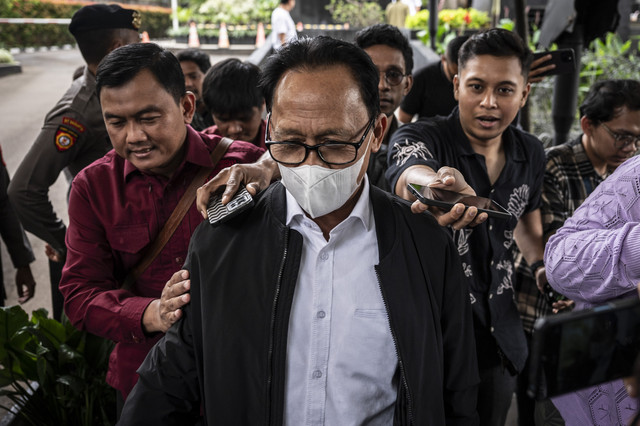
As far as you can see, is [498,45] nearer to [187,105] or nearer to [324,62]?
[324,62]

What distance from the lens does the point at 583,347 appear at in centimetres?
70

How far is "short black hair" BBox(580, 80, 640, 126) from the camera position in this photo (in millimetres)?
2535

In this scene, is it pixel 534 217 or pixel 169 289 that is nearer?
pixel 169 289

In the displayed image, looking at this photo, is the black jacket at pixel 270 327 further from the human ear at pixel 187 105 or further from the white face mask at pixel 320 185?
the human ear at pixel 187 105

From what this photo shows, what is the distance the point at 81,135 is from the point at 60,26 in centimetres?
2034

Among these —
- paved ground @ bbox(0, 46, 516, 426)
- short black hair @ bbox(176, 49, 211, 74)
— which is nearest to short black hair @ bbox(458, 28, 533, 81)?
paved ground @ bbox(0, 46, 516, 426)

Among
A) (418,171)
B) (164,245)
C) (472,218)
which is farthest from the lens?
(164,245)

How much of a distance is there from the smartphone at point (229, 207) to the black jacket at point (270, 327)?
0.15ft

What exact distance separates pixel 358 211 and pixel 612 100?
165 centimetres

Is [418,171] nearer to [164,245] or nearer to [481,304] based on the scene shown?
[481,304]

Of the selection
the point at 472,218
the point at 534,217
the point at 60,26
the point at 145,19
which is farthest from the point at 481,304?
the point at 145,19

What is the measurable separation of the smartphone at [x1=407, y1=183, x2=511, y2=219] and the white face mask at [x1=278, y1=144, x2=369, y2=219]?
0.17 meters

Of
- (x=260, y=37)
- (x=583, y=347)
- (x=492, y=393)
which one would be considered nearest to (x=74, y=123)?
(x=492, y=393)

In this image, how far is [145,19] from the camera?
89.4 ft
